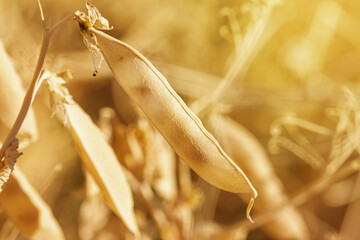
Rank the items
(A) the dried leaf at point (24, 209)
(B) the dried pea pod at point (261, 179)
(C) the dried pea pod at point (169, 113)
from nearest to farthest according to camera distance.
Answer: (C) the dried pea pod at point (169, 113) < (A) the dried leaf at point (24, 209) < (B) the dried pea pod at point (261, 179)

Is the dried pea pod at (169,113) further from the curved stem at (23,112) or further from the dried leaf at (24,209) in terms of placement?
the dried leaf at (24,209)

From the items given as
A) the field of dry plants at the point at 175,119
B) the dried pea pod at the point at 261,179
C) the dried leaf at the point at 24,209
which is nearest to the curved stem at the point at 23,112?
the field of dry plants at the point at 175,119

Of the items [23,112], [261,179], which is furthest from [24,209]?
[261,179]

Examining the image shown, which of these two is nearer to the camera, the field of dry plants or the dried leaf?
the field of dry plants

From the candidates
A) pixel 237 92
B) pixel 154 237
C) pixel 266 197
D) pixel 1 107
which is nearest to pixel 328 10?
pixel 237 92

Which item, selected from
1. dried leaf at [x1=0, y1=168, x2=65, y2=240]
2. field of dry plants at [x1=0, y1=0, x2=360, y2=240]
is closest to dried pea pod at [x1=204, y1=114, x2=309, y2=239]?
field of dry plants at [x1=0, y1=0, x2=360, y2=240]

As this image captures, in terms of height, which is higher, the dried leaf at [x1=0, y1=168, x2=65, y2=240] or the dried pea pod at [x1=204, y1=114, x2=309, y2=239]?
the dried leaf at [x1=0, y1=168, x2=65, y2=240]

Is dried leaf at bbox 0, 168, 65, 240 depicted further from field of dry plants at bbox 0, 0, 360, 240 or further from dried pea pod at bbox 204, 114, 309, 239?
dried pea pod at bbox 204, 114, 309, 239
